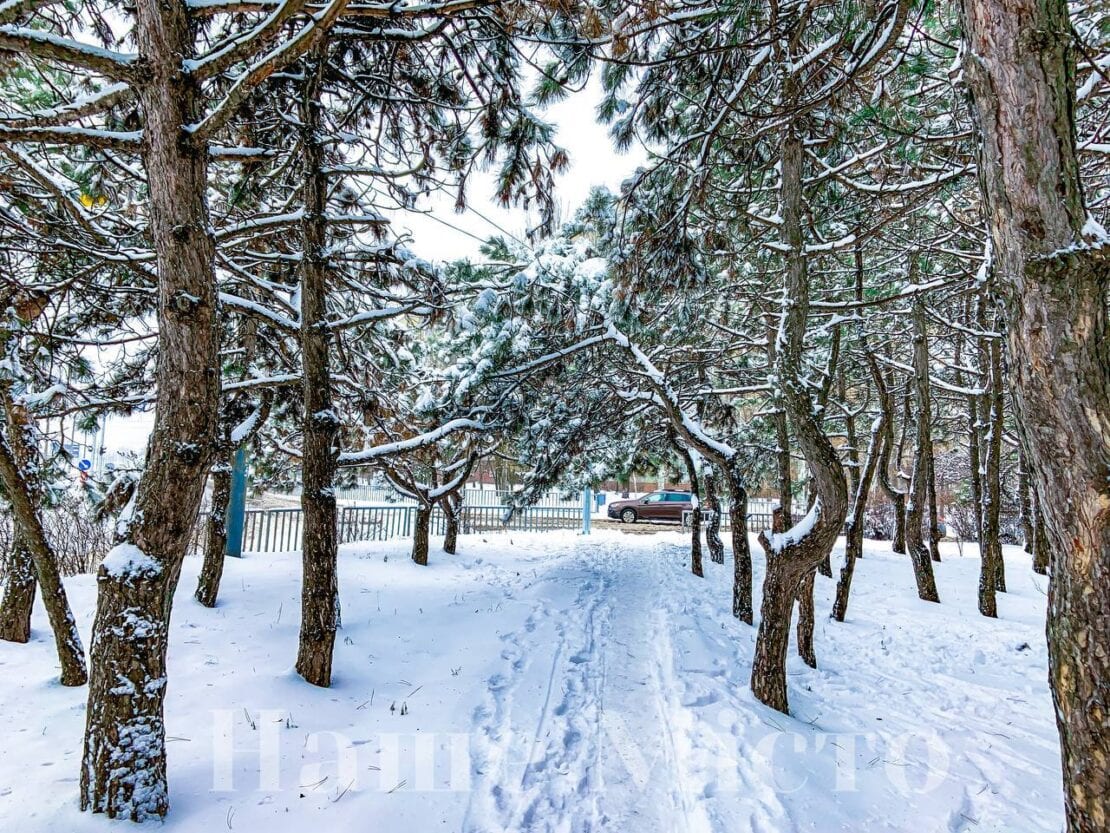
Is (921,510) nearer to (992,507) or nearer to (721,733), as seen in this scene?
(992,507)

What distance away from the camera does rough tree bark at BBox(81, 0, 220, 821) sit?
7.68 feet

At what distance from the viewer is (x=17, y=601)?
4.37 metres

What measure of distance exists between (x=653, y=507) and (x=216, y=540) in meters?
18.7

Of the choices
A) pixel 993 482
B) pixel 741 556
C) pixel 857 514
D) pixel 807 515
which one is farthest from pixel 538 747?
pixel 993 482

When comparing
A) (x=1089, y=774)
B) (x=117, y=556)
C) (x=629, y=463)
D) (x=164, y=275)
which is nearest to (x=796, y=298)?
(x=1089, y=774)

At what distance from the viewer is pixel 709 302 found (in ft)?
25.6

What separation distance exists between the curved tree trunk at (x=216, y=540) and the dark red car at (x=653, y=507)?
60.3 ft

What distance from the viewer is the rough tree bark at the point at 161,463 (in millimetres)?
2340

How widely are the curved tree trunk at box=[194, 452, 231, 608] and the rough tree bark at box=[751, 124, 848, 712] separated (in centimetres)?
544

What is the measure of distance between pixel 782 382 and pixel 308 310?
3997mm

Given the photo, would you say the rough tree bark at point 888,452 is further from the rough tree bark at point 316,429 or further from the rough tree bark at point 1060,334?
the rough tree bark at point 316,429

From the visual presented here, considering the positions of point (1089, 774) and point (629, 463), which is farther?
point (629, 463)

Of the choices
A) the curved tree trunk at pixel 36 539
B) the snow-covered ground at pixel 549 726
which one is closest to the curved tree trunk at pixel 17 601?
the snow-covered ground at pixel 549 726

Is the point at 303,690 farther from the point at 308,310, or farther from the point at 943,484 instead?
the point at 943,484
